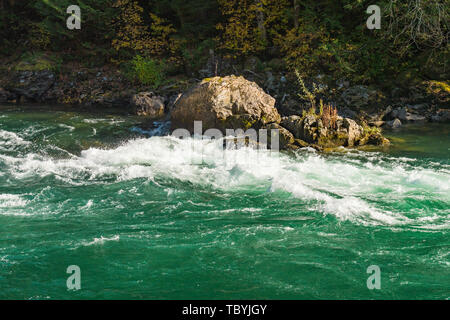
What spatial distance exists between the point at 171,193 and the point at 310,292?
3.43 m

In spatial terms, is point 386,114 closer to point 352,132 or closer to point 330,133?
point 352,132

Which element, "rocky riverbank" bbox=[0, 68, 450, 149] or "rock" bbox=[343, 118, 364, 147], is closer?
"rock" bbox=[343, 118, 364, 147]

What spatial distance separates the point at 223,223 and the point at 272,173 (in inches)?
101

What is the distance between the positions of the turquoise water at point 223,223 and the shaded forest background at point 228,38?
6103mm

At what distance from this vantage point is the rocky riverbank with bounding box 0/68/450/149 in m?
10.9

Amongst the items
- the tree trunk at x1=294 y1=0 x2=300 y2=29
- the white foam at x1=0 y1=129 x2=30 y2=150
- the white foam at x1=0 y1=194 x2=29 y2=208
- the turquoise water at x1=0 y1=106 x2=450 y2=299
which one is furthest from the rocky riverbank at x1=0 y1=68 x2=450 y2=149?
the white foam at x1=0 y1=194 x2=29 y2=208

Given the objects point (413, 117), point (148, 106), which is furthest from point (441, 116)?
point (148, 106)

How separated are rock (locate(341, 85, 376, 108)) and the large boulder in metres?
3.93

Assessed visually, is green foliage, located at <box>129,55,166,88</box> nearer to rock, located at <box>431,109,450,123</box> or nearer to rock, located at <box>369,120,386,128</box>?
rock, located at <box>369,120,386,128</box>

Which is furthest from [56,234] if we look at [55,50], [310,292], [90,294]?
[55,50]

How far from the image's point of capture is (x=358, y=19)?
16.8m

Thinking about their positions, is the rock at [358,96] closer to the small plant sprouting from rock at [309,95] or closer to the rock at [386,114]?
the rock at [386,114]

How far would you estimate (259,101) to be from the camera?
11.6 metres

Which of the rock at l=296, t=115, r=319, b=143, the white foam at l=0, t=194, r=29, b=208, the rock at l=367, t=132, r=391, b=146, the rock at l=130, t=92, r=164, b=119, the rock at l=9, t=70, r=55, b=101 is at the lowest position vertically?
the white foam at l=0, t=194, r=29, b=208
